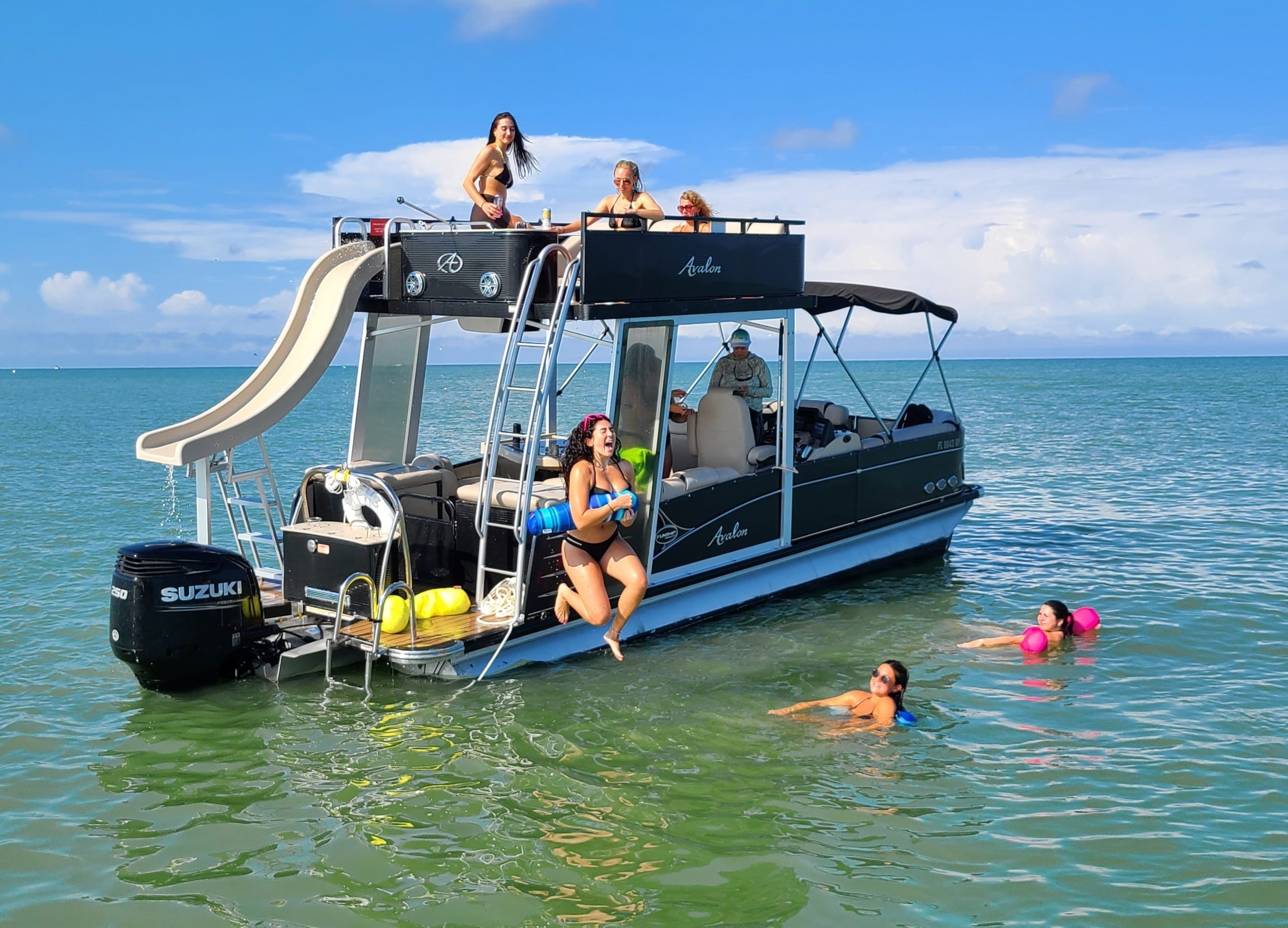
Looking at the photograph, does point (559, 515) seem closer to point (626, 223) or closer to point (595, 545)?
point (595, 545)

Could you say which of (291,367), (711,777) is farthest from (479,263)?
(711,777)

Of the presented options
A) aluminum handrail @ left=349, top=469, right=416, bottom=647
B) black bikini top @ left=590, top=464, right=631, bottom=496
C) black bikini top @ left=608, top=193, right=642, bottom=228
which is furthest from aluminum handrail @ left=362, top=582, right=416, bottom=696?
black bikini top @ left=608, top=193, right=642, bottom=228

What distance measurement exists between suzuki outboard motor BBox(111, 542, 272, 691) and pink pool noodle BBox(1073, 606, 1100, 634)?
23.5ft

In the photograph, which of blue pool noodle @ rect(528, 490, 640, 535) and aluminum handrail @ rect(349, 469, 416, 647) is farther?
aluminum handrail @ rect(349, 469, 416, 647)

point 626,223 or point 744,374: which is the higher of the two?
point 626,223

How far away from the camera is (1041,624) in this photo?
10.1 metres

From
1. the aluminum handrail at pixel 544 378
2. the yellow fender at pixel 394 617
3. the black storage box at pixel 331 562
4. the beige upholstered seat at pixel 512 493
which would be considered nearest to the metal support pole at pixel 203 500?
the black storage box at pixel 331 562

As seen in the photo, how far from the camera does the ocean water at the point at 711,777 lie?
5766mm

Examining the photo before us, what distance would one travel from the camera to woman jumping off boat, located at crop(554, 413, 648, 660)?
7.91 metres

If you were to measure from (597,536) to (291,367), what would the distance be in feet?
8.93

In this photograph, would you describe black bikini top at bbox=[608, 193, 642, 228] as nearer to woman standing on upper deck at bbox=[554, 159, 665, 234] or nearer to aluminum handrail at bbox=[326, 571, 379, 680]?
woman standing on upper deck at bbox=[554, 159, 665, 234]

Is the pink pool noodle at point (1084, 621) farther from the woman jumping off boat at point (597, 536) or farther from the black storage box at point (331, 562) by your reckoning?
the black storage box at point (331, 562)

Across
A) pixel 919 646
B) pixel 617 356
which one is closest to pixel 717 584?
pixel 919 646

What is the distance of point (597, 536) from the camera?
8320mm
